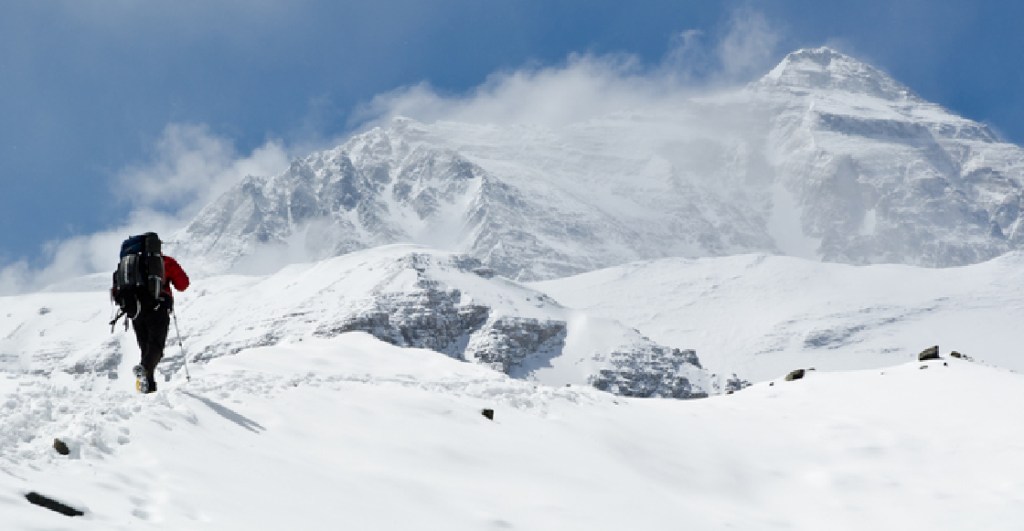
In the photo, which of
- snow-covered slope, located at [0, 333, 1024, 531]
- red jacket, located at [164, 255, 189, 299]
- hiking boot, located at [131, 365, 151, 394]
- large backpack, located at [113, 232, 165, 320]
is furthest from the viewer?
red jacket, located at [164, 255, 189, 299]

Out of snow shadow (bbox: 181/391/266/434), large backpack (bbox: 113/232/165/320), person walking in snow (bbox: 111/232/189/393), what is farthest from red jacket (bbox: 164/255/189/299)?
snow shadow (bbox: 181/391/266/434)

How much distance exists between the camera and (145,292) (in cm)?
1706

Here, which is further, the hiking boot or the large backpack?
the large backpack

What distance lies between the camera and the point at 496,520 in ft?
41.2

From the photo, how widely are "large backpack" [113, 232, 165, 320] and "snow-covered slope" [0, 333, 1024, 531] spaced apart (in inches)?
60.3

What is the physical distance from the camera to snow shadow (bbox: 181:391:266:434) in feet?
48.7

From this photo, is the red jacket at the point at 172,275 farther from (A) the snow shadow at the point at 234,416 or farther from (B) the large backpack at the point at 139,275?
(A) the snow shadow at the point at 234,416

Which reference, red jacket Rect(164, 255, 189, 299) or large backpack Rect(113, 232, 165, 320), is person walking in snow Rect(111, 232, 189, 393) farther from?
red jacket Rect(164, 255, 189, 299)

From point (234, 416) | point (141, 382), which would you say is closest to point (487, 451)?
point (234, 416)

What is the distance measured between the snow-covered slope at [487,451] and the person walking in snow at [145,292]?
1.01 m

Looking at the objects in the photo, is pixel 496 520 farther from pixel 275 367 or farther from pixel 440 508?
pixel 275 367

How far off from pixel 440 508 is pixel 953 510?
9.36 meters

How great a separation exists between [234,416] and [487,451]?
4.13 meters

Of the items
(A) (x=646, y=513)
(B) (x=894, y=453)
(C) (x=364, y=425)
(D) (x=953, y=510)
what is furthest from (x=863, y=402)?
(C) (x=364, y=425)
